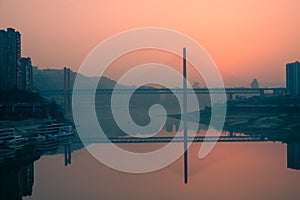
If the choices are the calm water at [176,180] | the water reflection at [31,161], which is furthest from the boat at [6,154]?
the calm water at [176,180]

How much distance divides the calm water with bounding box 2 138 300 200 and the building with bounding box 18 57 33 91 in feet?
29.0

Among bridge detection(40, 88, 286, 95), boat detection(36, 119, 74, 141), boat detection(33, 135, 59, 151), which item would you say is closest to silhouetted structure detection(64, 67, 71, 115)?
bridge detection(40, 88, 286, 95)

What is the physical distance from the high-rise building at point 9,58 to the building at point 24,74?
1.67ft

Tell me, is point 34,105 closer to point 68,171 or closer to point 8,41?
point 8,41

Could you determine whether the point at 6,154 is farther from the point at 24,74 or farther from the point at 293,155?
the point at 24,74

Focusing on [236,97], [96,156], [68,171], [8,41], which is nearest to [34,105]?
[8,41]

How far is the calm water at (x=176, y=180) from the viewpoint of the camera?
3.41m

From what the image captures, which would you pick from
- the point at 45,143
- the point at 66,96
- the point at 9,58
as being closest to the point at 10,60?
the point at 9,58


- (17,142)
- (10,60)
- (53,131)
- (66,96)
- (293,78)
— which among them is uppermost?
(10,60)

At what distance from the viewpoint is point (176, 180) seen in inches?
159

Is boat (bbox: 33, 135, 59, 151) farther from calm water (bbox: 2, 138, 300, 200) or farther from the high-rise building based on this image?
the high-rise building

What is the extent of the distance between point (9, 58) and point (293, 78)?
12059 mm

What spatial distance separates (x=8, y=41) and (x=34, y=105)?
3.28m

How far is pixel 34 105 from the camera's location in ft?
35.3
